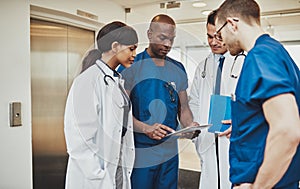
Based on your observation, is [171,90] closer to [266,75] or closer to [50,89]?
[266,75]

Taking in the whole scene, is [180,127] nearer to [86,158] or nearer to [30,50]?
[86,158]

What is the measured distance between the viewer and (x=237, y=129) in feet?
3.62

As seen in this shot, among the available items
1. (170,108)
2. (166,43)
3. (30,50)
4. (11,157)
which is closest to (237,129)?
(170,108)

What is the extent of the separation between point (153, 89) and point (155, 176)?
51 cm

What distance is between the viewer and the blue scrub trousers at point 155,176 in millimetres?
1722

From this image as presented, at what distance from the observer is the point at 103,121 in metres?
1.55

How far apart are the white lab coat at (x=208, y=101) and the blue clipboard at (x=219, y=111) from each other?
0.10 m

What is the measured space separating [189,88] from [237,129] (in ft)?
2.24

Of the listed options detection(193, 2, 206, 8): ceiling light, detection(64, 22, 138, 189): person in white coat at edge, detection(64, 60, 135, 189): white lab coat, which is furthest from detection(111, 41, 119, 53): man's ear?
detection(193, 2, 206, 8): ceiling light

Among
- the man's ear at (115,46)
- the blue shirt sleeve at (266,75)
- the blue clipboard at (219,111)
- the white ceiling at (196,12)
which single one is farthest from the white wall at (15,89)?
the blue shirt sleeve at (266,75)

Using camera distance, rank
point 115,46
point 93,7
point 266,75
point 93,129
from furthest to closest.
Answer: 1. point 93,7
2. point 115,46
3. point 93,129
4. point 266,75

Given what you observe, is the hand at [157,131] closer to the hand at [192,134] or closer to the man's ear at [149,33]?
the hand at [192,134]

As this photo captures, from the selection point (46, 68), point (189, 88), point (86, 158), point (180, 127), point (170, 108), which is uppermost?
point (46, 68)

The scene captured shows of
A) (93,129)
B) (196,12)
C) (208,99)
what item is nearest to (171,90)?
(208,99)
